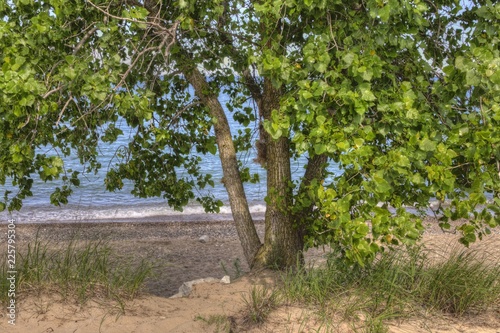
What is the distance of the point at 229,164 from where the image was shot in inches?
271

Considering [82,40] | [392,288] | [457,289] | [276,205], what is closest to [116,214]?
[276,205]

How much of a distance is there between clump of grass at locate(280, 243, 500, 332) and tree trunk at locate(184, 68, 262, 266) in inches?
52.4

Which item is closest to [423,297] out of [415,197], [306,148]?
[415,197]

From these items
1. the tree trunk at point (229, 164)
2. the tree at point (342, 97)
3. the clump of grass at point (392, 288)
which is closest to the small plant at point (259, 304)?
the clump of grass at point (392, 288)

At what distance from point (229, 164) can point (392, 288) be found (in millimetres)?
2369

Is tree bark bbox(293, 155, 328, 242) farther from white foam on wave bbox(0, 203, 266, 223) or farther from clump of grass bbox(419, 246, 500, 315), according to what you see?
white foam on wave bbox(0, 203, 266, 223)

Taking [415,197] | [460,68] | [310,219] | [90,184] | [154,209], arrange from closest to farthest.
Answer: [460,68] → [415,197] → [310,219] → [154,209] → [90,184]

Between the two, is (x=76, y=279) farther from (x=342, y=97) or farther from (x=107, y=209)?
(x=107, y=209)

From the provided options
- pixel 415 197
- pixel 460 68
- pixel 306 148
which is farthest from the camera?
pixel 415 197

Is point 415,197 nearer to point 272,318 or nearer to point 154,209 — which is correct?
point 272,318

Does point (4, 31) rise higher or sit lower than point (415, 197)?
higher

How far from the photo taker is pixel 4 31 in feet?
15.5

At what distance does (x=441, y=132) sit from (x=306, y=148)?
1008 mm

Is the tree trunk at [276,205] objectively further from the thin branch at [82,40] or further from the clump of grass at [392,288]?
the thin branch at [82,40]
